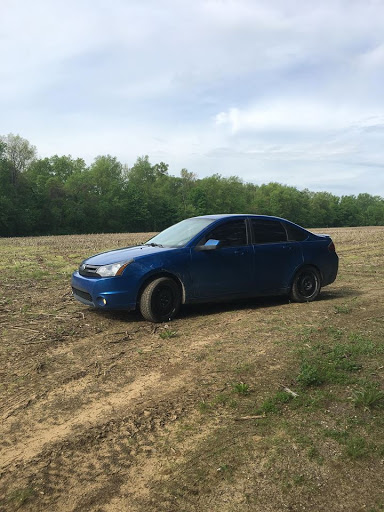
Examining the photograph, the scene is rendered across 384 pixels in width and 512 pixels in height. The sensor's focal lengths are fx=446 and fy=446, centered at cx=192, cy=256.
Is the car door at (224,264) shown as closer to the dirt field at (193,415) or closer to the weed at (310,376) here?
the dirt field at (193,415)

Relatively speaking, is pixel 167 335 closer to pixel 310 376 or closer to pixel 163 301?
pixel 163 301

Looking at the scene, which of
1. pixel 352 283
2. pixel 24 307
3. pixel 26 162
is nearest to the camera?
pixel 24 307

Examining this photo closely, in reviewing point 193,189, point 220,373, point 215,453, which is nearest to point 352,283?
point 220,373

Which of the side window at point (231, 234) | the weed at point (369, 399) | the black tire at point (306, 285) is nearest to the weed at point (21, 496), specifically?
the weed at point (369, 399)

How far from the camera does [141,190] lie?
84812 millimetres

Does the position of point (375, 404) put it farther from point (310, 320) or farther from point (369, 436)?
point (310, 320)

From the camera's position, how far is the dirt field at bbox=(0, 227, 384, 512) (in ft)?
8.87

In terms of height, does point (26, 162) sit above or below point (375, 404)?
above

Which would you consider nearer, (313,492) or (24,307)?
(313,492)

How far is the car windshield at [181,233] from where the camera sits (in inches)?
282

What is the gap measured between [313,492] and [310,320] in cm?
401

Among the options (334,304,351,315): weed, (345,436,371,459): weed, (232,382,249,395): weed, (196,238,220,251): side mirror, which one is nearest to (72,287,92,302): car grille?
(196,238,220,251): side mirror

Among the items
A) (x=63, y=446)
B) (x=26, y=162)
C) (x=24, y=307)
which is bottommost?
(x=63, y=446)

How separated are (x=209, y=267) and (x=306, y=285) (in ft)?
7.14
